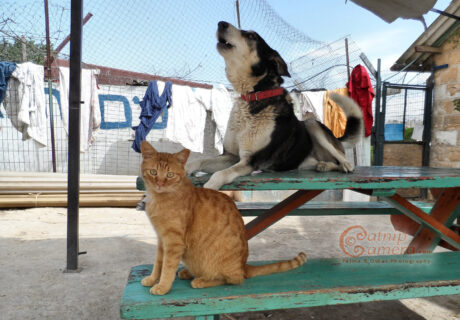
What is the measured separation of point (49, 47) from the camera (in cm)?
502

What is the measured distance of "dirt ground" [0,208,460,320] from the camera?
90.4 inches

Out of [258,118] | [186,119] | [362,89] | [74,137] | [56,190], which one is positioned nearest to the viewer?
[258,118]

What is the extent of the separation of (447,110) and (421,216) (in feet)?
15.4

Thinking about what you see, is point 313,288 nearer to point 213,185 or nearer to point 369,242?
point 213,185

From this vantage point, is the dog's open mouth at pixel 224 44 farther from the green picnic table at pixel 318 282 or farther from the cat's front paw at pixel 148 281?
the cat's front paw at pixel 148 281

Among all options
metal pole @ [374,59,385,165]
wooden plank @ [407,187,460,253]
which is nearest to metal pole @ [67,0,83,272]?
wooden plank @ [407,187,460,253]

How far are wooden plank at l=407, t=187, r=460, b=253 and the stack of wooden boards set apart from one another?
4.35 metres

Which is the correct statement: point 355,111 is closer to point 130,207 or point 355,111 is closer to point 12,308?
point 12,308

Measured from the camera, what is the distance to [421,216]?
87.5 inches

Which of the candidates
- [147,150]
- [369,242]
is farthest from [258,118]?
[369,242]

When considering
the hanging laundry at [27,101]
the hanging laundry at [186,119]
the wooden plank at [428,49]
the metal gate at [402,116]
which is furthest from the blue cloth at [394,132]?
the hanging laundry at [27,101]

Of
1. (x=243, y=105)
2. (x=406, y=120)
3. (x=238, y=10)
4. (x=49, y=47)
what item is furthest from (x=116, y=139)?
(x=406, y=120)

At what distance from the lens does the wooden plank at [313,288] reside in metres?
1.33

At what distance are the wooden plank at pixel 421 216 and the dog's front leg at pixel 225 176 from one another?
1.12m
